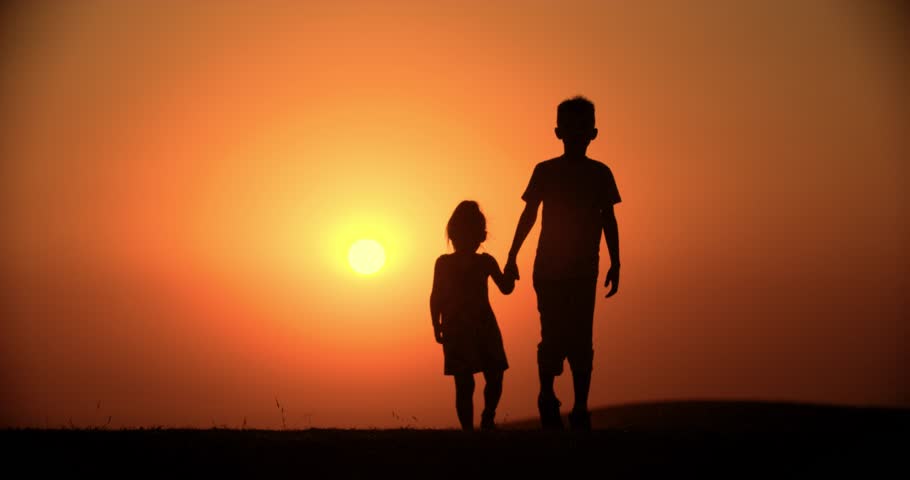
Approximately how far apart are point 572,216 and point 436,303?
2106 millimetres

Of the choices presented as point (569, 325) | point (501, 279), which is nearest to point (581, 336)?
point (569, 325)

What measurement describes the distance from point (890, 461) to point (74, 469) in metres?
5.97

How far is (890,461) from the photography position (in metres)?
9.12

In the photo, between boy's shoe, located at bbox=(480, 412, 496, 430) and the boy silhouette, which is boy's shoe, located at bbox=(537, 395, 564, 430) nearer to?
the boy silhouette

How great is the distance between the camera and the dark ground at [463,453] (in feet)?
29.1

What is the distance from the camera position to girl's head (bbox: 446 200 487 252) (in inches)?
499

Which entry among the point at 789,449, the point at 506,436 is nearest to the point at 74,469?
the point at 506,436

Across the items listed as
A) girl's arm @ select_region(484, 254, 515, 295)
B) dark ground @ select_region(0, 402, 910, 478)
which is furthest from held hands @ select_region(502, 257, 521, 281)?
dark ground @ select_region(0, 402, 910, 478)

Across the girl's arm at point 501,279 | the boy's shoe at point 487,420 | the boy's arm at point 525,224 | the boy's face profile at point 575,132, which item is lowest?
the boy's shoe at point 487,420

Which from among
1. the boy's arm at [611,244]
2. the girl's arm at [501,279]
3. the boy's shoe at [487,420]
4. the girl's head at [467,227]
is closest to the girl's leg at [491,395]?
the boy's shoe at [487,420]

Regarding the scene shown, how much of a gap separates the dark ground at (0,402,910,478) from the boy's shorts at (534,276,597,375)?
4.43ft

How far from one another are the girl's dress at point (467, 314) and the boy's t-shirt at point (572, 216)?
122cm

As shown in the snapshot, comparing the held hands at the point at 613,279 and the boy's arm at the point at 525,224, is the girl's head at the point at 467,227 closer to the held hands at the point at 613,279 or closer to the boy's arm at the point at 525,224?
the boy's arm at the point at 525,224

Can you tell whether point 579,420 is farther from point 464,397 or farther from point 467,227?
point 467,227
